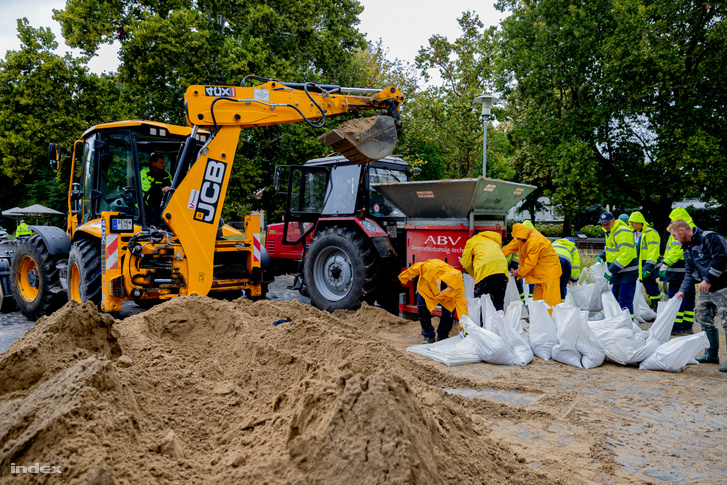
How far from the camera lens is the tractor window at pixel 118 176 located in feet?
22.2

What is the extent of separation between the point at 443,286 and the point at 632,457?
9.82 feet

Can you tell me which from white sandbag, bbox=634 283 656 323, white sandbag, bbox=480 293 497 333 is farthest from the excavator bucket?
white sandbag, bbox=634 283 656 323

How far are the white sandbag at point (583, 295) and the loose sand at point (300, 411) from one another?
2.93m

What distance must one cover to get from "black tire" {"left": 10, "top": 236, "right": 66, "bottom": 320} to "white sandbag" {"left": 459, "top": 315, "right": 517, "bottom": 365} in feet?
18.9

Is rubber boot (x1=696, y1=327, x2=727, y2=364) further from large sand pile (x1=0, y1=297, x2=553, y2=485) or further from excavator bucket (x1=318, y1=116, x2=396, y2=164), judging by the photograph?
excavator bucket (x1=318, y1=116, x2=396, y2=164)

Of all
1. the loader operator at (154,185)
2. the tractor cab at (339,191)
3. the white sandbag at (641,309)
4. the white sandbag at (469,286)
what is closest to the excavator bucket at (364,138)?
the tractor cab at (339,191)

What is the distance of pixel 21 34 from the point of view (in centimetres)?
1605

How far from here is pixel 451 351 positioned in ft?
18.3

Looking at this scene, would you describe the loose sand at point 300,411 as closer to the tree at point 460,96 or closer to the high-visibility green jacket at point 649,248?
the high-visibility green jacket at point 649,248

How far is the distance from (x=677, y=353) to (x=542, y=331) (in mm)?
1271

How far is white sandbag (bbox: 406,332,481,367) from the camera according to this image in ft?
17.9

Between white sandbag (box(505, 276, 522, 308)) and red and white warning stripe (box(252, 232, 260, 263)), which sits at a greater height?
red and white warning stripe (box(252, 232, 260, 263))

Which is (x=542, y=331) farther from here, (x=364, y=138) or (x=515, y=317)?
(x=364, y=138)

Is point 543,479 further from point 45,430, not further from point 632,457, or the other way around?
point 45,430
